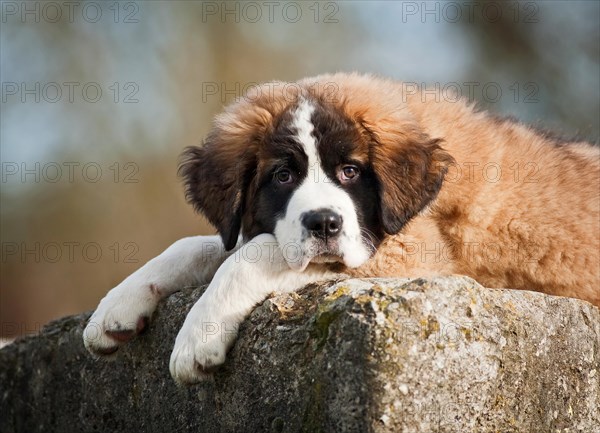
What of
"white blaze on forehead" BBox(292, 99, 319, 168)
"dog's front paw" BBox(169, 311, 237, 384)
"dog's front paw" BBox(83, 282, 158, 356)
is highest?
"white blaze on forehead" BBox(292, 99, 319, 168)

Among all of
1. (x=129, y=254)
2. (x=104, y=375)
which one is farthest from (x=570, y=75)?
(x=104, y=375)

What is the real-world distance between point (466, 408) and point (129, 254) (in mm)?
10948

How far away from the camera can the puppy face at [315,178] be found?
388 cm

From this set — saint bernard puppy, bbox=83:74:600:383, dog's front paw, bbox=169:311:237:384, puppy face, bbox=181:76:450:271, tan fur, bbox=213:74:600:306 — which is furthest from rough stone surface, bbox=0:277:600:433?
tan fur, bbox=213:74:600:306

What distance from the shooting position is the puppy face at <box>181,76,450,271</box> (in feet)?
12.7

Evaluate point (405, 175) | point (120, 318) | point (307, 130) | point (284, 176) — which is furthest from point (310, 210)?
point (120, 318)

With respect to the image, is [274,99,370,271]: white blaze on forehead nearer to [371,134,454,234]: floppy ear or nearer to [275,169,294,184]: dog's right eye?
[275,169,294,184]: dog's right eye

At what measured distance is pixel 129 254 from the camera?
13586 millimetres

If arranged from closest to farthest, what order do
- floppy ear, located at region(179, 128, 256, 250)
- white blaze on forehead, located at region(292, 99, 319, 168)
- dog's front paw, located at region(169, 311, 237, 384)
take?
dog's front paw, located at region(169, 311, 237, 384), white blaze on forehead, located at region(292, 99, 319, 168), floppy ear, located at region(179, 128, 256, 250)

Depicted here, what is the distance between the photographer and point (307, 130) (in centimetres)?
411

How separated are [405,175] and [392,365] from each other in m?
1.37

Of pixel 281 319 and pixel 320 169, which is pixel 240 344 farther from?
pixel 320 169

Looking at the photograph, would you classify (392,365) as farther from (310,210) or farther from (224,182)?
(224,182)

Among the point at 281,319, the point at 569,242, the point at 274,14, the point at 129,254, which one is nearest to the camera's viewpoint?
the point at 281,319
